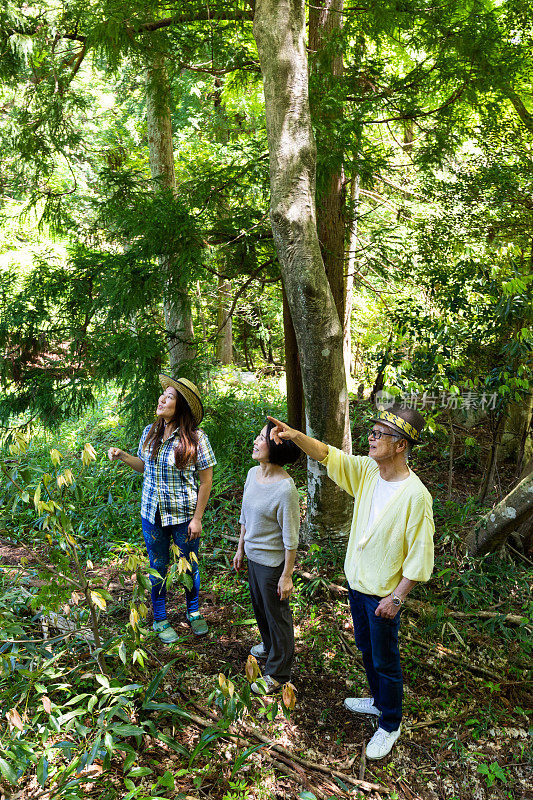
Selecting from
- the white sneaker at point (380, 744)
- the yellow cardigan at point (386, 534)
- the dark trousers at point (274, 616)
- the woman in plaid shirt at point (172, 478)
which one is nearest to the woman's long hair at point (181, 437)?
the woman in plaid shirt at point (172, 478)

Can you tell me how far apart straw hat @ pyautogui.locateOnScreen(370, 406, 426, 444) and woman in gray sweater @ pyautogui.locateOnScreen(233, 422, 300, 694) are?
1.68 feet

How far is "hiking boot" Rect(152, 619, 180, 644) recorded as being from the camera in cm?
347

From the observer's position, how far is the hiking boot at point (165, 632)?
3.47m

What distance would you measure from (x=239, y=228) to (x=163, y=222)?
85 centimetres

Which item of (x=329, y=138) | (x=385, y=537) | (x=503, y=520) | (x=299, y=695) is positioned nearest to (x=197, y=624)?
(x=299, y=695)

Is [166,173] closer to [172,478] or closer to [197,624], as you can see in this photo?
[172,478]

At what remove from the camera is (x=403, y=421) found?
8.47 feet

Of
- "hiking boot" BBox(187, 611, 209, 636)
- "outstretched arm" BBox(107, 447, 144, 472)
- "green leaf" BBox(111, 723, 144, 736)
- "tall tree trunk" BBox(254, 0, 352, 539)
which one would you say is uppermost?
"tall tree trunk" BBox(254, 0, 352, 539)

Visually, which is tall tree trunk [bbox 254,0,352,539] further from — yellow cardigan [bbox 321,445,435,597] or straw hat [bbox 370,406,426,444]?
straw hat [bbox 370,406,426,444]

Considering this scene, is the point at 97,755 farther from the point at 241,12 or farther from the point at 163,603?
the point at 241,12

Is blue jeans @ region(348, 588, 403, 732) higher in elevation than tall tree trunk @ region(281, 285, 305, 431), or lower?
lower

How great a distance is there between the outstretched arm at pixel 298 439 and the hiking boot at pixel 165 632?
159 centimetres

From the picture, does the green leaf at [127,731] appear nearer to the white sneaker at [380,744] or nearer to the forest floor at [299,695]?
the forest floor at [299,695]

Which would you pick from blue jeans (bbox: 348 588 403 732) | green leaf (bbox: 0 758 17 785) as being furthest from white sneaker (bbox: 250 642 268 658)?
green leaf (bbox: 0 758 17 785)
